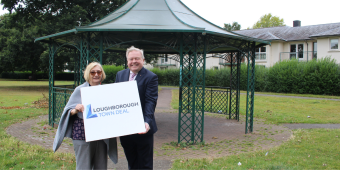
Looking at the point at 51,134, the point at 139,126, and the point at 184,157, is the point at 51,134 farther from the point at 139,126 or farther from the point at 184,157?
the point at 139,126

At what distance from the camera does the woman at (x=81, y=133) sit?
3318mm

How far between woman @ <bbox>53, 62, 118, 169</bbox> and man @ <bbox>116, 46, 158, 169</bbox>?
1.19 feet

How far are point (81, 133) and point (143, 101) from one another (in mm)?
908

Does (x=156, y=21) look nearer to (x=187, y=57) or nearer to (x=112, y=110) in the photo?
(x=187, y=57)

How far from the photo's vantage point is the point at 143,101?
11.7 feet

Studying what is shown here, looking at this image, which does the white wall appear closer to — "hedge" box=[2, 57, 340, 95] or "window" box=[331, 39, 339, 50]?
"window" box=[331, 39, 339, 50]

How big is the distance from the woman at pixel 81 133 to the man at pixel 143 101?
364mm

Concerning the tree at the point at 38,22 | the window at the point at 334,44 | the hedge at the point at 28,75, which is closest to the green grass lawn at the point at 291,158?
the tree at the point at 38,22

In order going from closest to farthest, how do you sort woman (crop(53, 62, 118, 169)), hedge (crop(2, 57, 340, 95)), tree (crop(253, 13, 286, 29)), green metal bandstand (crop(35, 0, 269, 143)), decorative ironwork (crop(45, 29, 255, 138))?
woman (crop(53, 62, 118, 169))
green metal bandstand (crop(35, 0, 269, 143))
decorative ironwork (crop(45, 29, 255, 138))
hedge (crop(2, 57, 340, 95))
tree (crop(253, 13, 286, 29))

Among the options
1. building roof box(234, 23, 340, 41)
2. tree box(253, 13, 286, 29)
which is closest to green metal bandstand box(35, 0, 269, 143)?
building roof box(234, 23, 340, 41)

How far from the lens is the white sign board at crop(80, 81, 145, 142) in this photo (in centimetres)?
315

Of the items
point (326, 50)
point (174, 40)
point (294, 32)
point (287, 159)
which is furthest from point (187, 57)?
point (294, 32)

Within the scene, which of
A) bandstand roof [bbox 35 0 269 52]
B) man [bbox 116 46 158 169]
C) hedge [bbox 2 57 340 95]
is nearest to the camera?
man [bbox 116 46 158 169]

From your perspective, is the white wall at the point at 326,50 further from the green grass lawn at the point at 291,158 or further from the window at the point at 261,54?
the green grass lawn at the point at 291,158
